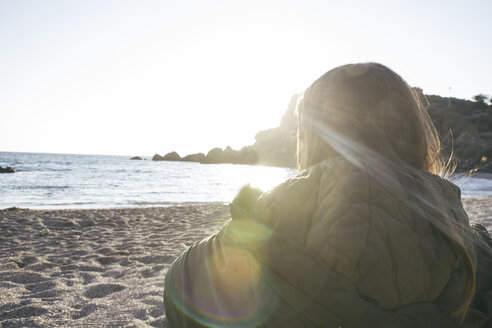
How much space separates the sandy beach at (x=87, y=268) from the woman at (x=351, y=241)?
163 centimetres

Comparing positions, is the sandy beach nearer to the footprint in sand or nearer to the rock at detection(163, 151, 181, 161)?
the footprint in sand

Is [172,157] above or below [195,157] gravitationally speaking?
below

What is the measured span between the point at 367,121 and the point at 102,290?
2.96m

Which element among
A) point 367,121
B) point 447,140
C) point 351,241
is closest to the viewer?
point 351,241

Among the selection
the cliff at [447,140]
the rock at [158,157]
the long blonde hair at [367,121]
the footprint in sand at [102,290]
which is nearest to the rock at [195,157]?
the cliff at [447,140]

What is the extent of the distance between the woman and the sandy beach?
1.63 metres

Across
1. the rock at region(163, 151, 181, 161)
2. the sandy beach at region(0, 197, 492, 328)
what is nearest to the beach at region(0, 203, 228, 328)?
the sandy beach at region(0, 197, 492, 328)

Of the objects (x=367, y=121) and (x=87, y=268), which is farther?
(x=87, y=268)

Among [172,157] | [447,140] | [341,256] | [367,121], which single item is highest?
[447,140]

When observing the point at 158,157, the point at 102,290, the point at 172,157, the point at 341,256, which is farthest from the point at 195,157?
the point at 341,256

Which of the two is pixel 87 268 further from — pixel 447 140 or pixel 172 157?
pixel 172 157

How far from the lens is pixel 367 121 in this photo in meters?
1.30

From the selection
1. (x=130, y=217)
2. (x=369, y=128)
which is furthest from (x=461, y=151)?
(x=369, y=128)

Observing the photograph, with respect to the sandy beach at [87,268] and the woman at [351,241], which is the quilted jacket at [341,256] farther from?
the sandy beach at [87,268]
